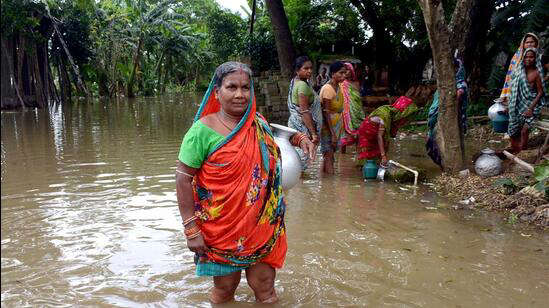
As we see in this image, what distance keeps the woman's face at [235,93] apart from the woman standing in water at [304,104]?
3509 mm

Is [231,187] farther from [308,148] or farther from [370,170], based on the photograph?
[370,170]

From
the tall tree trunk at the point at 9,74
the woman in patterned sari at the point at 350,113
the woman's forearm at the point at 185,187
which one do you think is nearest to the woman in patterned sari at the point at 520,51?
the woman in patterned sari at the point at 350,113

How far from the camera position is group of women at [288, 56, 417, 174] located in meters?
6.27

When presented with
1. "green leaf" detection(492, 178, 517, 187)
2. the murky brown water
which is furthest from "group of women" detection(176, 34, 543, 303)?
"green leaf" detection(492, 178, 517, 187)

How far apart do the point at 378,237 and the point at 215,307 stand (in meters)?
1.81

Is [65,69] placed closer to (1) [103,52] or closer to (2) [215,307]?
(1) [103,52]

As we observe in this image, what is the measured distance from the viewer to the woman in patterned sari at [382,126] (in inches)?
249

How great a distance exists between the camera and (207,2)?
33188 millimetres

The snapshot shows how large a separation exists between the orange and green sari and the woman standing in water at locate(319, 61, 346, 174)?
3807 millimetres

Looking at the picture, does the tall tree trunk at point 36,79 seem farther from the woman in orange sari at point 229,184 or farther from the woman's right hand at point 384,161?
the woman in orange sari at point 229,184

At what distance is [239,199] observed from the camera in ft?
8.21

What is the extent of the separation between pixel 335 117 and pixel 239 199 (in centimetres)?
444

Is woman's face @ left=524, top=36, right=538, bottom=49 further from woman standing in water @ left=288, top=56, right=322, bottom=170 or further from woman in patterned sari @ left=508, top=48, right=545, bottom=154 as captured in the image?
woman standing in water @ left=288, top=56, right=322, bottom=170

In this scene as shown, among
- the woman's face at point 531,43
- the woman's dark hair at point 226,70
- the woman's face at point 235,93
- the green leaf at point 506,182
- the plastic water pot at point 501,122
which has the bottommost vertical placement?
the green leaf at point 506,182
